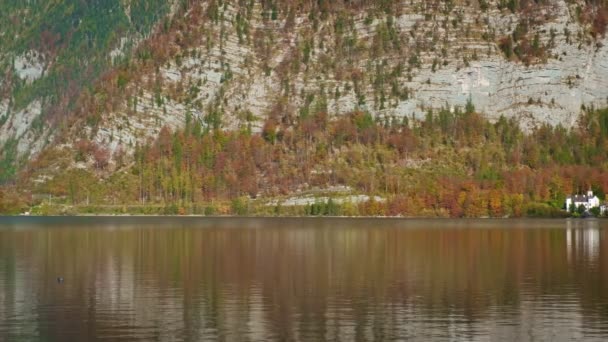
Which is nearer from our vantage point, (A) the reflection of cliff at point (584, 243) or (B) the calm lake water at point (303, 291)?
(B) the calm lake water at point (303, 291)

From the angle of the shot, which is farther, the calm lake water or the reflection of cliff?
the reflection of cliff

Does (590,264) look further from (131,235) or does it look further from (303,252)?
(131,235)

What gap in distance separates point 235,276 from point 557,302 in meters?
25.0

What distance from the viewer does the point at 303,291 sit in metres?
76.1

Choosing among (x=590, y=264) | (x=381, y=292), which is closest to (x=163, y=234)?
(x=590, y=264)

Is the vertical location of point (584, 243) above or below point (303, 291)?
above

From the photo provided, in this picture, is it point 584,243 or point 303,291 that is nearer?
point 303,291

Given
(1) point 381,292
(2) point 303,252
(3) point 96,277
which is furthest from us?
(2) point 303,252

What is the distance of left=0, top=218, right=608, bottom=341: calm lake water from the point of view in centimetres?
5909

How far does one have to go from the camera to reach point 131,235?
15288 centimetres

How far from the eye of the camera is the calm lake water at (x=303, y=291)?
59094 millimetres

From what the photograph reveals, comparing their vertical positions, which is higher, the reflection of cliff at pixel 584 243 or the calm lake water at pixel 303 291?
the reflection of cliff at pixel 584 243

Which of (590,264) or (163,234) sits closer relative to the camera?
(590,264)

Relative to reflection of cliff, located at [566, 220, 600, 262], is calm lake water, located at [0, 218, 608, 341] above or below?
below
